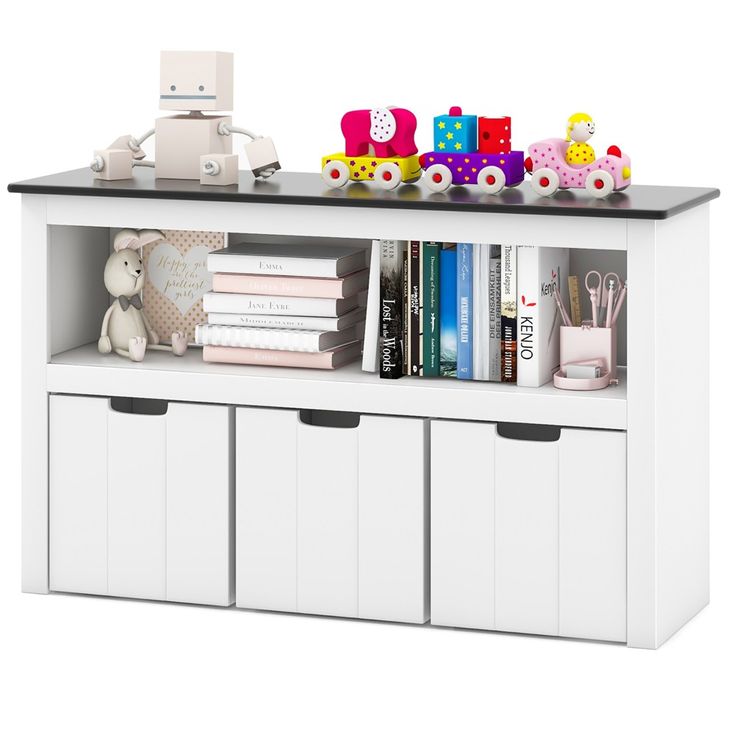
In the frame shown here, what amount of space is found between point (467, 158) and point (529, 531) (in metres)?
0.79

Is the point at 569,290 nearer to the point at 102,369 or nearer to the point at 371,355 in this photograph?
the point at 371,355

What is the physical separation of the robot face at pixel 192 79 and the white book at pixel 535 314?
85 cm

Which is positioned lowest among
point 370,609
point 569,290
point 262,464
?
point 370,609

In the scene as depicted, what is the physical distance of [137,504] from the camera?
13.9 feet

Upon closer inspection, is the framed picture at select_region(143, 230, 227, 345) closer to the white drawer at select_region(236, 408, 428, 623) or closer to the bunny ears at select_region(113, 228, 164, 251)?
the bunny ears at select_region(113, 228, 164, 251)

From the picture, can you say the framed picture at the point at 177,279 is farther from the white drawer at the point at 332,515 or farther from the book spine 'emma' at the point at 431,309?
the book spine 'emma' at the point at 431,309

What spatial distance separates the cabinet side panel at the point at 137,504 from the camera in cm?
420

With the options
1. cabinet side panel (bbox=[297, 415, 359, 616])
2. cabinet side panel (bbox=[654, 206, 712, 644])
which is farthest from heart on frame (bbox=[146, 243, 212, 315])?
cabinet side panel (bbox=[654, 206, 712, 644])

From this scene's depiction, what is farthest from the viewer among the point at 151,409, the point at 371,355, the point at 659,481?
the point at 151,409

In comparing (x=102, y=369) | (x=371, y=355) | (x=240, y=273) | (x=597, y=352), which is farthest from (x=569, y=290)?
(x=102, y=369)

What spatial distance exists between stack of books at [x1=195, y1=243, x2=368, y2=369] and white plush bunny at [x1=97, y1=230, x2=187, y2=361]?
0.57 ft

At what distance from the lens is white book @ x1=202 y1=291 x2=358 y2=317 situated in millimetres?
4184

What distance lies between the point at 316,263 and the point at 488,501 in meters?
0.63

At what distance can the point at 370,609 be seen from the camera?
4094 mm
